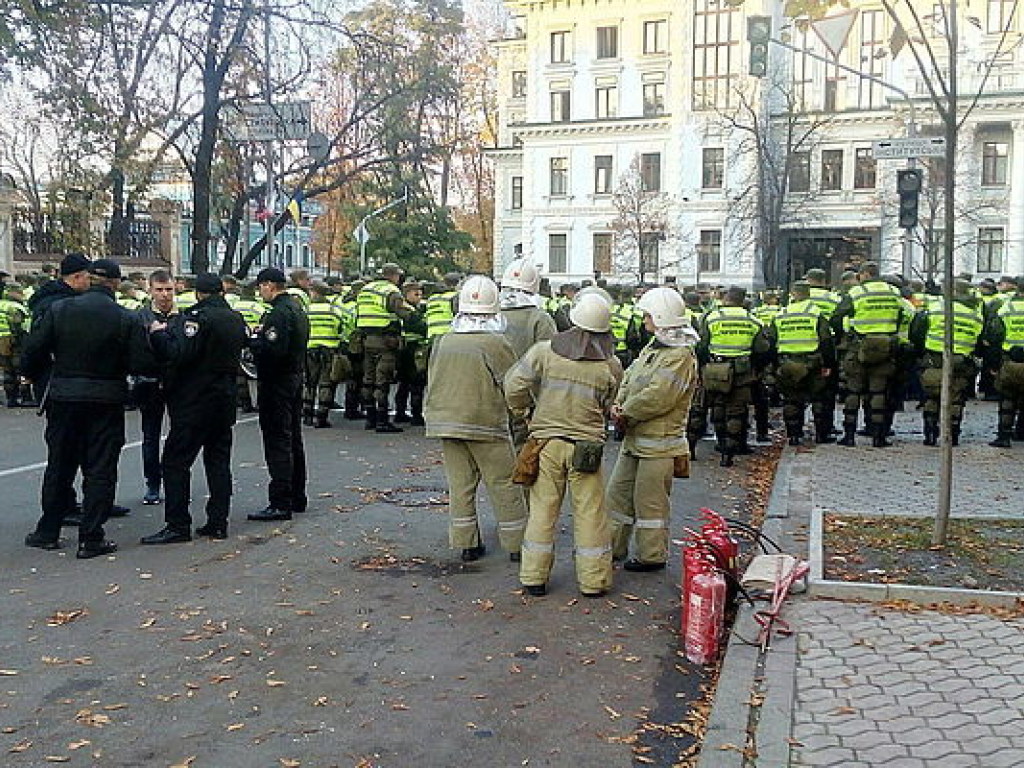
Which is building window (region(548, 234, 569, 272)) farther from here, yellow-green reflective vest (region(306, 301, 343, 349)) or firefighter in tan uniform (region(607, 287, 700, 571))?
firefighter in tan uniform (region(607, 287, 700, 571))

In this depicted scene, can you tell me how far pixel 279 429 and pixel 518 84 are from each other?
6556 cm

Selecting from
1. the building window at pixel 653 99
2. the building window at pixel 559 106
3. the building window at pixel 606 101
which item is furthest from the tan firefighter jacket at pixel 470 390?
the building window at pixel 559 106

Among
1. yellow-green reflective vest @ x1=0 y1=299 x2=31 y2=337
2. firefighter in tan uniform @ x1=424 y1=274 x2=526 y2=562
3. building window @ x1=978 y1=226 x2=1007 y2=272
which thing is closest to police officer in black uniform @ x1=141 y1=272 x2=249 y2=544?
firefighter in tan uniform @ x1=424 y1=274 x2=526 y2=562

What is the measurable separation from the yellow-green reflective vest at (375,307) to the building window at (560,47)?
5240 cm

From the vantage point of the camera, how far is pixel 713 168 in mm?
59781

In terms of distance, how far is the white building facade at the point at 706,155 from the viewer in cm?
5303

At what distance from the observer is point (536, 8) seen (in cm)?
6350

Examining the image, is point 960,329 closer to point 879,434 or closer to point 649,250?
point 879,434

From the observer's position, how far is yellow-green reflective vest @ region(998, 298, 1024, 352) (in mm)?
12969

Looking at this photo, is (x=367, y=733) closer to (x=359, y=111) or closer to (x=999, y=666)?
(x=999, y=666)

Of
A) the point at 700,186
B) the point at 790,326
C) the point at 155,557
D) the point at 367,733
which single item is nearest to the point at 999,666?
the point at 367,733

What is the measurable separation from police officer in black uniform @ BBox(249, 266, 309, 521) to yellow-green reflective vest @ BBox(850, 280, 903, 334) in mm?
6902

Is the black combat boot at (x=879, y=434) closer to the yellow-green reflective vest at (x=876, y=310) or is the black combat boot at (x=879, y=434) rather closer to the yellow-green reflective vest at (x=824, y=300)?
the yellow-green reflective vest at (x=876, y=310)

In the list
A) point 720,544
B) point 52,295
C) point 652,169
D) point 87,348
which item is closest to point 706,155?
point 652,169
